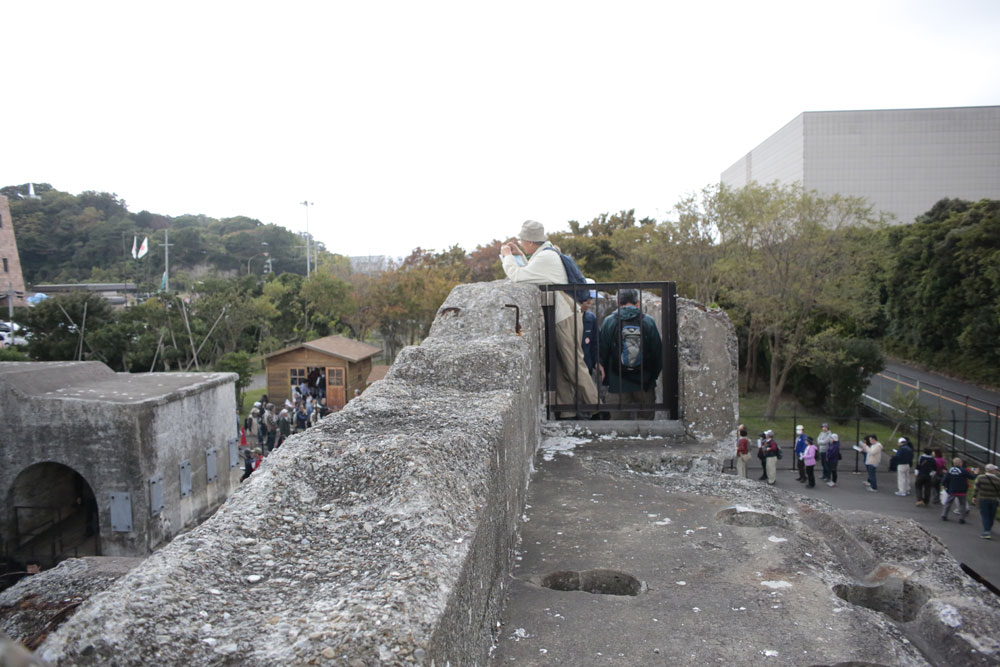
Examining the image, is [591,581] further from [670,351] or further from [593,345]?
[593,345]

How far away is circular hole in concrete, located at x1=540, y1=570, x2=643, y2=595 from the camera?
3.86 m

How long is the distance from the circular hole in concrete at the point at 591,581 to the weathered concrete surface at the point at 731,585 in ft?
0.18

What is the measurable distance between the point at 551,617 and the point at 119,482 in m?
13.2

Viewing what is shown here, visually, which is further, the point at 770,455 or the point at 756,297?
the point at 756,297

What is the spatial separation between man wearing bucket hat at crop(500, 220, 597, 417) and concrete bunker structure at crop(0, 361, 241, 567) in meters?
10.2

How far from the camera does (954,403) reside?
23.9 m

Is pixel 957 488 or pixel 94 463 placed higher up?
pixel 94 463

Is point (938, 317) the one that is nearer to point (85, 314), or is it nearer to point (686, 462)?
point (686, 462)

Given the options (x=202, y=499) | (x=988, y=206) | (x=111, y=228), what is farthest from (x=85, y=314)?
(x=111, y=228)

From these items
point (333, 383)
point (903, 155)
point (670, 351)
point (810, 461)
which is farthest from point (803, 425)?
point (903, 155)

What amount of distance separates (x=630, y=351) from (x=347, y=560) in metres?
5.08

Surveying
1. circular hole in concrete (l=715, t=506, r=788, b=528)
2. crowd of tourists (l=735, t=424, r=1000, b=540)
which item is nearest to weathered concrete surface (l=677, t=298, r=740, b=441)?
circular hole in concrete (l=715, t=506, r=788, b=528)

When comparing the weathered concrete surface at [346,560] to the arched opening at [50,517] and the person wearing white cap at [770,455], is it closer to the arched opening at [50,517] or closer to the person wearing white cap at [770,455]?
the person wearing white cap at [770,455]

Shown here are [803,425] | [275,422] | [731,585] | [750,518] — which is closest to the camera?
[731,585]
